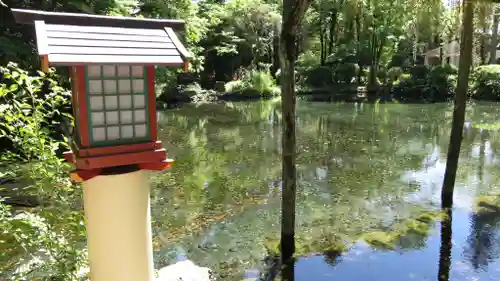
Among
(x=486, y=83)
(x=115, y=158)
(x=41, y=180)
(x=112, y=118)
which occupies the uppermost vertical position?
(x=486, y=83)

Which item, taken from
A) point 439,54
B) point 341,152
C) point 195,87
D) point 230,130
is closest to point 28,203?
point 341,152

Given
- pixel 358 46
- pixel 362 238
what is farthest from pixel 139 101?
pixel 358 46

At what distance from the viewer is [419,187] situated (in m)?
10.6

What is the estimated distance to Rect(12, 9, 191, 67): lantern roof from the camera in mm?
3277

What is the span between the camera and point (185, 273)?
244 inches

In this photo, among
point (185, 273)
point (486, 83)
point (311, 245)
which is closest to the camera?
point (185, 273)

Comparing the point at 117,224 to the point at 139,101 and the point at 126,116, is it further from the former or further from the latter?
the point at 139,101

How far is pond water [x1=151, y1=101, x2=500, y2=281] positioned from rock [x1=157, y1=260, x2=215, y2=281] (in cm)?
32

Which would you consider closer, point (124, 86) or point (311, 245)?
point (124, 86)

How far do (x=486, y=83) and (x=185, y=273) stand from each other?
28.9m

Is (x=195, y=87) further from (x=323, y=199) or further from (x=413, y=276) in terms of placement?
(x=413, y=276)

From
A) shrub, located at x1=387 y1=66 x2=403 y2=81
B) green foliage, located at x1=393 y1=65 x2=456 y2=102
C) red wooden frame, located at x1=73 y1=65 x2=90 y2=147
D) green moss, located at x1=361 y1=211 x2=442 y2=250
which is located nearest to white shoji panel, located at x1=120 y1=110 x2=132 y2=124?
red wooden frame, located at x1=73 y1=65 x2=90 y2=147

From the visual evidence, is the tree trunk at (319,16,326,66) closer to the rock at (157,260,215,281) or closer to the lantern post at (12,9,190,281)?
the rock at (157,260,215,281)

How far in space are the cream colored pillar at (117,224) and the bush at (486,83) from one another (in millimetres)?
29865
